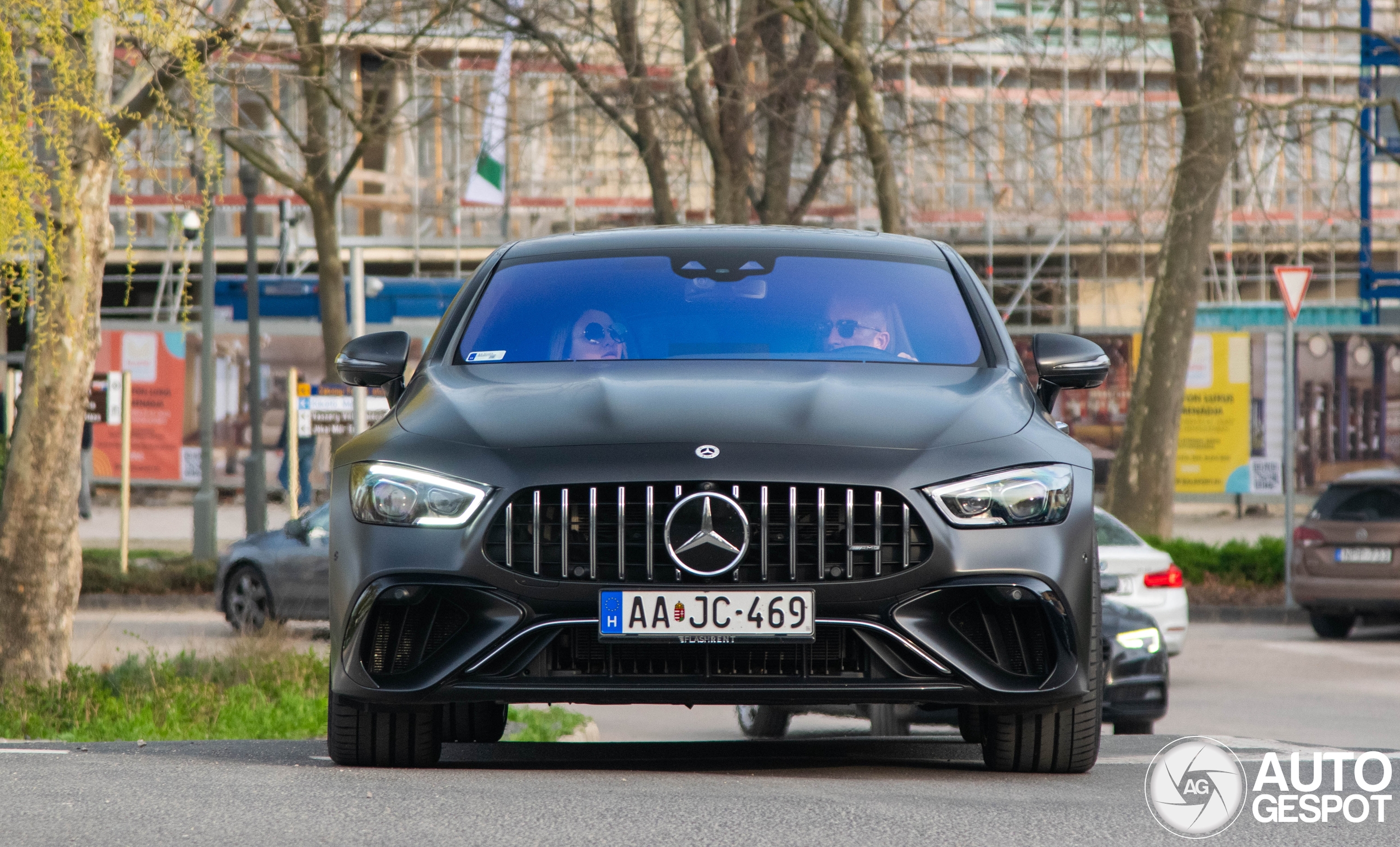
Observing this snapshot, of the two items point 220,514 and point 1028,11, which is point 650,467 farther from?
point 1028,11

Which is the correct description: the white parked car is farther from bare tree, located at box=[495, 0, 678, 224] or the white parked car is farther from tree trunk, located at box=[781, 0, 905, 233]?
bare tree, located at box=[495, 0, 678, 224]

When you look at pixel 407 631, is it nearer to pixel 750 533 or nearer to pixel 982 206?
pixel 750 533

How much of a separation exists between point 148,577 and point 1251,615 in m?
11.3

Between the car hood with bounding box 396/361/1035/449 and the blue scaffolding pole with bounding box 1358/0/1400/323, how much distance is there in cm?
1864

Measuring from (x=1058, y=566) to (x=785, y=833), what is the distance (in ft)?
3.78

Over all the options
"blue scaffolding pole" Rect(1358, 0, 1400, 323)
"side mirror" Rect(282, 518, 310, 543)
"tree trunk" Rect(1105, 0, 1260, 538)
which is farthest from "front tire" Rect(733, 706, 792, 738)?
"blue scaffolding pole" Rect(1358, 0, 1400, 323)

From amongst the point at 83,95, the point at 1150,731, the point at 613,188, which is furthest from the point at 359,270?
the point at 613,188

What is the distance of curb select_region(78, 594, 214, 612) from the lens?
20750 mm

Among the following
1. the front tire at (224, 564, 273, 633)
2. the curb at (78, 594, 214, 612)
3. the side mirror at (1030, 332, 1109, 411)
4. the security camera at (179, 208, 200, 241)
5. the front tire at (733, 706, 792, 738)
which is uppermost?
the security camera at (179, 208, 200, 241)

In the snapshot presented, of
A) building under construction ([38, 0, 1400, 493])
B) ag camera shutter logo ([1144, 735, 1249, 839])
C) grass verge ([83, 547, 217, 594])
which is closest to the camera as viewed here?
ag camera shutter logo ([1144, 735, 1249, 839])

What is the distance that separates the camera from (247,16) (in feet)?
39.9

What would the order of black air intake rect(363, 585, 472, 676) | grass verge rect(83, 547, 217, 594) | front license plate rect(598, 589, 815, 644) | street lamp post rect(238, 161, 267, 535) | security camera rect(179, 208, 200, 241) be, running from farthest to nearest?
security camera rect(179, 208, 200, 241) → street lamp post rect(238, 161, 267, 535) → grass verge rect(83, 547, 217, 594) → black air intake rect(363, 585, 472, 676) → front license plate rect(598, 589, 815, 644)

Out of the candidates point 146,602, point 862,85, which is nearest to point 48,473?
point 146,602

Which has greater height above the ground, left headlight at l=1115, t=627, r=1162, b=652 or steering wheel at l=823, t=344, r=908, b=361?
steering wheel at l=823, t=344, r=908, b=361
